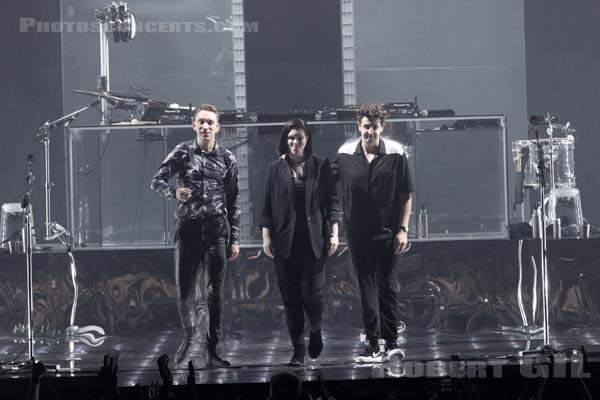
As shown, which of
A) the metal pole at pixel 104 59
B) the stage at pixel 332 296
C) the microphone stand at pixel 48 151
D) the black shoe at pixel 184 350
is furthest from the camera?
the metal pole at pixel 104 59

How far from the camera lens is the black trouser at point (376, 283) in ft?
21.4

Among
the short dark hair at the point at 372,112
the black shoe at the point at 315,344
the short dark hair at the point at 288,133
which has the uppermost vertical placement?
the short dark hair at the point at 372,112

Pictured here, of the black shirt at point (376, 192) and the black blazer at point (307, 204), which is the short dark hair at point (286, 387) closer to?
the black blazer at point (307, 204)

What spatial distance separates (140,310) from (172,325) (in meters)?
0.25

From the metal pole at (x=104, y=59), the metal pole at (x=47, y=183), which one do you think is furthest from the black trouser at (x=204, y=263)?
the metal pole at (x=104, y=59)

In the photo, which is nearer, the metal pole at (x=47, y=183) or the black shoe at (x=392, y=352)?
the black shoe at (x=392, y=352)

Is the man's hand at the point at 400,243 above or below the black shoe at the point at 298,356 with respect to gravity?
above

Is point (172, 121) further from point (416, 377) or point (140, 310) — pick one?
point (416, 377)

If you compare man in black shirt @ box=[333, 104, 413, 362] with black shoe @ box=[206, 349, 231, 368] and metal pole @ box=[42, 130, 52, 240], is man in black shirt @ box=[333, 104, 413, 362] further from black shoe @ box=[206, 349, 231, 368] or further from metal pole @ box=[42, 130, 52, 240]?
metal pole @ box=[42, 130, 52, 240]

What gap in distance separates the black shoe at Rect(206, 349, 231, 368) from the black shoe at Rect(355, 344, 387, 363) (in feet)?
2.57

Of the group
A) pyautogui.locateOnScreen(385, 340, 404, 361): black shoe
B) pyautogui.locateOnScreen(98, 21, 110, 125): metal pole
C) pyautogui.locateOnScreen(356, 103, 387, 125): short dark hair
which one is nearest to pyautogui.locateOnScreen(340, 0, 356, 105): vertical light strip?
pyautogui.locateOnScreen(98, 21, 110, 125): metal pole

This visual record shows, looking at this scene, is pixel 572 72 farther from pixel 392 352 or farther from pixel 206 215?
pixel 206 215

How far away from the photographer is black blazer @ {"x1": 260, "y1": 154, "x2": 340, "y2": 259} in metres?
6.43

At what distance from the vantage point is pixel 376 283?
6.56m
